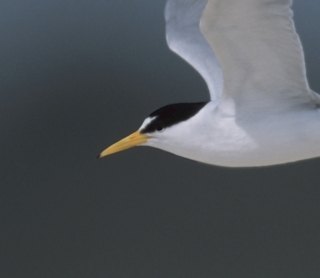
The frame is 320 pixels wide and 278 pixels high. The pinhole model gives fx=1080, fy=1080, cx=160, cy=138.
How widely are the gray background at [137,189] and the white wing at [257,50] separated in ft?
9.19

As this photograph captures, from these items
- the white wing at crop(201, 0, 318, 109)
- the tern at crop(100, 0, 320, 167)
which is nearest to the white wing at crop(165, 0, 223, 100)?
the tern at crop(100, 0, 320, 167)

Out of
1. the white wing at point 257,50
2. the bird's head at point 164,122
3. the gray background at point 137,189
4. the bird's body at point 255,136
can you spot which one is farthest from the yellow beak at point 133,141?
the gray background at point 137,189

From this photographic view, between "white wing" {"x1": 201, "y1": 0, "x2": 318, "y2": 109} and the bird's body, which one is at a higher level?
"white wing" {"x1": 201, "y1": 0, "x2": 318, "y2": 109}

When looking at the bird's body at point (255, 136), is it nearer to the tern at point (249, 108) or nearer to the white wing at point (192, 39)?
the tern at point (249, 108)

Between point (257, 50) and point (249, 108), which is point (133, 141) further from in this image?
point (257, 50)

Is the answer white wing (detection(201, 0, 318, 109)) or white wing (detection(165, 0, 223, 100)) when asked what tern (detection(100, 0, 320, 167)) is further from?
white wing (detection(165, 0, 223, 100))

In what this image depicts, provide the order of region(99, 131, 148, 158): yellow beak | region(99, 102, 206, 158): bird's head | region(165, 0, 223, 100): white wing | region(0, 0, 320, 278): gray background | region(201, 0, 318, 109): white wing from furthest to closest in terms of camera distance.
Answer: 1. region(0, 0, 320, 278): gray background
2. region(165, 0, 223, 100): white wing
3. region(99, 131, 148, 158): yellow beak
4. region(99, 102, 206, 158): bird's head
5. region(201, 0, 318, 109): white wing

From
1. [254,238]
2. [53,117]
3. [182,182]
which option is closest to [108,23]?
[53,117]

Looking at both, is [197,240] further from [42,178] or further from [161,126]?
[161,126]

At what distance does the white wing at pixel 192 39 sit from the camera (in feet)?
11.8

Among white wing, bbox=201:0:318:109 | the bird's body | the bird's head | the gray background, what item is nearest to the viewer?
white wing, bbox=201:0:318:109

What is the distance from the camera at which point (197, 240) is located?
20.4 feet

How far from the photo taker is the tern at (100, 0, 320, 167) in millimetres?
2900

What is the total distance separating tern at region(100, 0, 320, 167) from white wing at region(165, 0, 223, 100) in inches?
9.4
